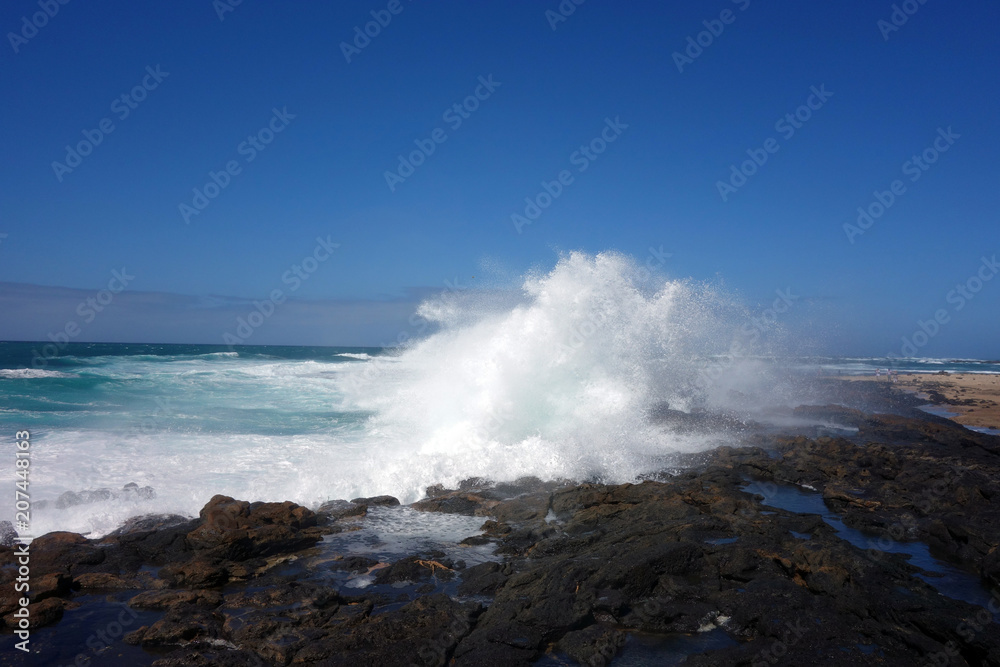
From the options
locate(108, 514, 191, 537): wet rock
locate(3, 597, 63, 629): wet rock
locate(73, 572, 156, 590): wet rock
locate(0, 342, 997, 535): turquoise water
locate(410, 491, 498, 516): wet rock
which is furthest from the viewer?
locate(0, 342, 997, 535): turquoise water

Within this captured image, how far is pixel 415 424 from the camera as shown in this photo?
53.4ft

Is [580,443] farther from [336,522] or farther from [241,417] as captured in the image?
[241,417]

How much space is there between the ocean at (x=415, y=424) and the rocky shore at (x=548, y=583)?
5.17 feet

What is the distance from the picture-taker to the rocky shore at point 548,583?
494cm

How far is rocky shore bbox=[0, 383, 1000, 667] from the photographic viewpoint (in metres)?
4.94

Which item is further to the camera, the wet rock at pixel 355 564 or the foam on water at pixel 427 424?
the foam on water at pixel 427 424


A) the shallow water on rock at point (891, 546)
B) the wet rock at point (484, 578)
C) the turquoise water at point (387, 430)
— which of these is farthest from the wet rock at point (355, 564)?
the shallow water on rock at point (891, 546)

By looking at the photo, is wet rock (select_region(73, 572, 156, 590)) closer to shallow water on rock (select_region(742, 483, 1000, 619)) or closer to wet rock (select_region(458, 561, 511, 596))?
wet rock (select_region(458, 561, 511, 596))

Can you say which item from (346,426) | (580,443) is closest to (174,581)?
(580,443)

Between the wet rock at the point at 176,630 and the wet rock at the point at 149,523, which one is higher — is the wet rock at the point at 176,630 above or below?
below

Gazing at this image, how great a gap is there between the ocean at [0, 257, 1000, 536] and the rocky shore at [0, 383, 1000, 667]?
62.1 inches

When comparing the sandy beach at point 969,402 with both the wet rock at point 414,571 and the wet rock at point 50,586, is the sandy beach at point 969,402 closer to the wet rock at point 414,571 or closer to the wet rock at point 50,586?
the wet rock at point 414,571

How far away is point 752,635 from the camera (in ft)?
16.6

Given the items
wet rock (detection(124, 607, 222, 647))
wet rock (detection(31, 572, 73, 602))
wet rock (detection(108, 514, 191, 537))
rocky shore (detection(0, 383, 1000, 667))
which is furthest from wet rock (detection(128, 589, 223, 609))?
wet rock (detection(108, 514, 191, 537))
